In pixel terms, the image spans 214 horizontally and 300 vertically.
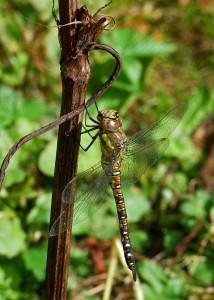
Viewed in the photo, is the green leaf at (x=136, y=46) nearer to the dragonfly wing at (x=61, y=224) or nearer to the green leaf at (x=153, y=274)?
the green leaf at (x=153, y=274)

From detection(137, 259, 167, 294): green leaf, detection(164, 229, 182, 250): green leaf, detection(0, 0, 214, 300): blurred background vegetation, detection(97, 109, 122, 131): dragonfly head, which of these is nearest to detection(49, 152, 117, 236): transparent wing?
detection(97, 109, 122, 131): dragonfly head

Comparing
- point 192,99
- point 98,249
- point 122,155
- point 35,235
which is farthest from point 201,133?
Result: point 122,155

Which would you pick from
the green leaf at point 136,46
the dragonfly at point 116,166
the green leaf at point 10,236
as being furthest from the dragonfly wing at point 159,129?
the green leaf at point 136,46

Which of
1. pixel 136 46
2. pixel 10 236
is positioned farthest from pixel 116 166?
pixel 136 46

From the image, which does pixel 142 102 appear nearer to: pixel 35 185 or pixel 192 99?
pixel 192 99

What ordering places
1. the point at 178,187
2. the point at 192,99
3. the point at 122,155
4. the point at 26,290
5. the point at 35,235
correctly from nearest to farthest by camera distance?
1. the point at 122,155
2. the point at 26,290
3. the point at 35,235
4. the point at 178,187
5. the point at 192,99

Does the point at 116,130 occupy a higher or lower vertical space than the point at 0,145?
lower

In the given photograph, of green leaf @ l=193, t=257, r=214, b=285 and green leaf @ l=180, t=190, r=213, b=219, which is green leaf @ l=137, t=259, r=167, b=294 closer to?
green leaf @ l=193, t=257, r=214, b=285
